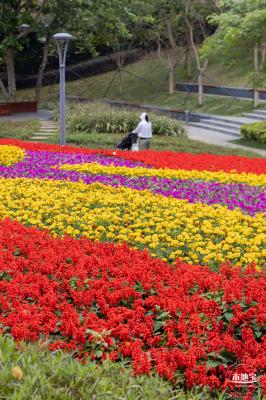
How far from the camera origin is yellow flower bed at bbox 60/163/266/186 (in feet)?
35.1

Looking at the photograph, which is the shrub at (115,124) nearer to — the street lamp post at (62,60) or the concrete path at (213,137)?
the concrete path at (213,137)

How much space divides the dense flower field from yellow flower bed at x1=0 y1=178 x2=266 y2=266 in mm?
20

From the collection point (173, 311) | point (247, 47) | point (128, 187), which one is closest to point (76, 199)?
point (128, 187)

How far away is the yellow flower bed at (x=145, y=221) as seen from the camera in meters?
6.12

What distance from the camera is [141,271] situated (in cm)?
504

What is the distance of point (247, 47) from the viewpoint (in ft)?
70.1

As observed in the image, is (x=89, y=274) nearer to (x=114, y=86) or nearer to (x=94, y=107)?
→ (x=94, y=107)

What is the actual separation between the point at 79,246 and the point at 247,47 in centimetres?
1700

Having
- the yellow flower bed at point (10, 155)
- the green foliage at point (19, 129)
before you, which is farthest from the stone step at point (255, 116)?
the yellow flower bed at point (10, 155)

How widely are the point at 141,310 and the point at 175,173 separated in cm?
689

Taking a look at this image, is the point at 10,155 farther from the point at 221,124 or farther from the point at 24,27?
the point at 24,27

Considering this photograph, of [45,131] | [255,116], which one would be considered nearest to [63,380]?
[45,131]

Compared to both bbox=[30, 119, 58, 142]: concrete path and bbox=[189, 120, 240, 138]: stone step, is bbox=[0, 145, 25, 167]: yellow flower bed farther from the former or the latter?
bbox=[189, 120, 240, 138]: stone step

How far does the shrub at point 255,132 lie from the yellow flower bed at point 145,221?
12598 mm
